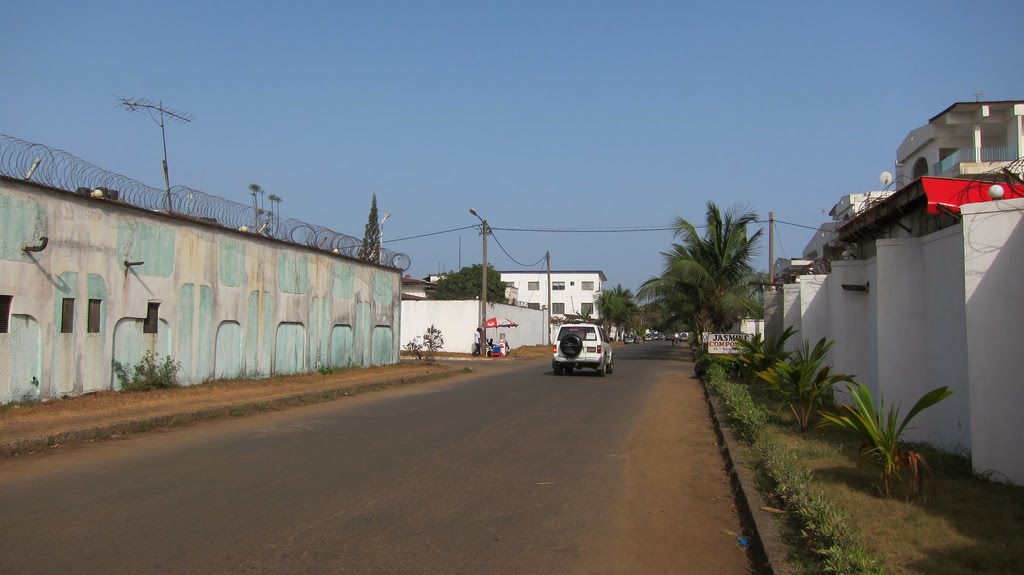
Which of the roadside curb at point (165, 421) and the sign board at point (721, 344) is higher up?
the sign board at point (721, 344)

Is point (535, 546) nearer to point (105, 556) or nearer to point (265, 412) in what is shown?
point (105, 556)

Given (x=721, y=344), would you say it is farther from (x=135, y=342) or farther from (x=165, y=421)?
(x=165, y=421)

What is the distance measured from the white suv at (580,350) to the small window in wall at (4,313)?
17.0 m

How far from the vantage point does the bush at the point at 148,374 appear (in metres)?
16.3

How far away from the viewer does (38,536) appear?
19.5ft

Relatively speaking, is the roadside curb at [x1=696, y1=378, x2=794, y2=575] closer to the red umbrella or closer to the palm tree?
the palm tree

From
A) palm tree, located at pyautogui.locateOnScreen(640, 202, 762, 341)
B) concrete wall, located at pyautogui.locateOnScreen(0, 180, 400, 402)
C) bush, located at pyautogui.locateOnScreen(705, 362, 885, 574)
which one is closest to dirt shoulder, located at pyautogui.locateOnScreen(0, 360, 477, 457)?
concrete wall, located at pyautogui.locateOnScreen(0, 180, 400, 402)

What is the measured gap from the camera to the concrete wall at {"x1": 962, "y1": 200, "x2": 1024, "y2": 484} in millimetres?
7316

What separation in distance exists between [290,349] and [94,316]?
25.8ft

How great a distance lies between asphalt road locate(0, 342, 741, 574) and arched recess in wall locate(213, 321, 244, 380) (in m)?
6.75

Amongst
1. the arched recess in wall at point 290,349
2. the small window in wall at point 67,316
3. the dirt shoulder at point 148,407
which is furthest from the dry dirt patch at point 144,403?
the small window in wall at point 67,316

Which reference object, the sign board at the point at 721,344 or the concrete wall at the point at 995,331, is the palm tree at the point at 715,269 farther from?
the concrete wall at the point at 995,331

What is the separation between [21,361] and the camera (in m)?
13.7

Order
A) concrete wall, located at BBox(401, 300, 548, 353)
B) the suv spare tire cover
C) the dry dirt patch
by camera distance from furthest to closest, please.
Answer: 1. concrete wall, located at BBox(401, 300, 548, 353)
2. the suv spare tire cover
3. the dry dirt patch
